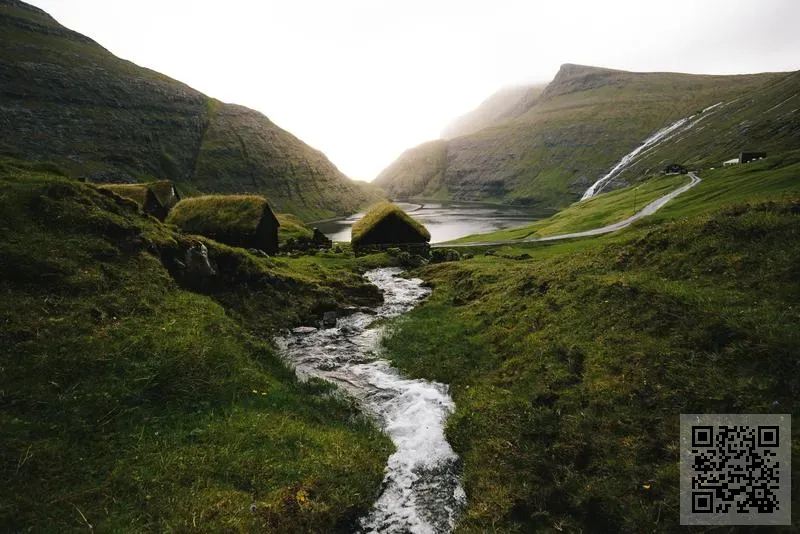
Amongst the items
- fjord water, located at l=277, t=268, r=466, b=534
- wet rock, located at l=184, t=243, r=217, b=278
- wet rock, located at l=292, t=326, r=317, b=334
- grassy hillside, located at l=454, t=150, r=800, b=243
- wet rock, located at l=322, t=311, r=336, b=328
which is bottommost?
fjord water, located at l=277, t=268, r=466, b=534

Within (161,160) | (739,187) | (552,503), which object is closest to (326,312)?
(552,503)

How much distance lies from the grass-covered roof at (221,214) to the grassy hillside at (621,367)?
96.1 ft

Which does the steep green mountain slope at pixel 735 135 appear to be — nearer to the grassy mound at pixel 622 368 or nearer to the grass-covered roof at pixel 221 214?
the grassy mound at pixel 622 368

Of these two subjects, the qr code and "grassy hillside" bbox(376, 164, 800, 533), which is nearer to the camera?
the qr code

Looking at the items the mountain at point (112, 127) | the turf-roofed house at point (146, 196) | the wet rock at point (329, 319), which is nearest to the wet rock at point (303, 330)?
the wet rock at point (329, 319)

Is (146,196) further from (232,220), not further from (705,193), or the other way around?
(705,193)

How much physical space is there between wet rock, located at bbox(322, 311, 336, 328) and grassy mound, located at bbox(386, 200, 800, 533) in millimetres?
5154

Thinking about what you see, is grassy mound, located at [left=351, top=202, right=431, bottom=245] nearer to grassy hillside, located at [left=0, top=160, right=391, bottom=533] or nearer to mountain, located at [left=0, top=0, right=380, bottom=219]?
grassy hillside, located at [left=0, top=160, right=391, bottom=533]

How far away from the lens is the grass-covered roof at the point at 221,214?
141 feet

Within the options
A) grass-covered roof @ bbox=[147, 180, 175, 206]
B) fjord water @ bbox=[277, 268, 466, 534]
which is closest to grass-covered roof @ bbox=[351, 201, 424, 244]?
fjord water @ bbox=[277, 268, 466, 534]

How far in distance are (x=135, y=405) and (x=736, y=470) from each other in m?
14.3

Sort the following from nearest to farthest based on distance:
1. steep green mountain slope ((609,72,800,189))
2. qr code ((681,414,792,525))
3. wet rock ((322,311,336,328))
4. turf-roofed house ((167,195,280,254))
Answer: qr code ((681,414,792,525)) < wet rock ((322,311,336,328)) < turf-roofed house ((167,195,280,254)) < steep green mountain slope ((609,72,800,189))

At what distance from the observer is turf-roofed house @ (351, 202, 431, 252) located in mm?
53688

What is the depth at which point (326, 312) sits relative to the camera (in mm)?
24625
